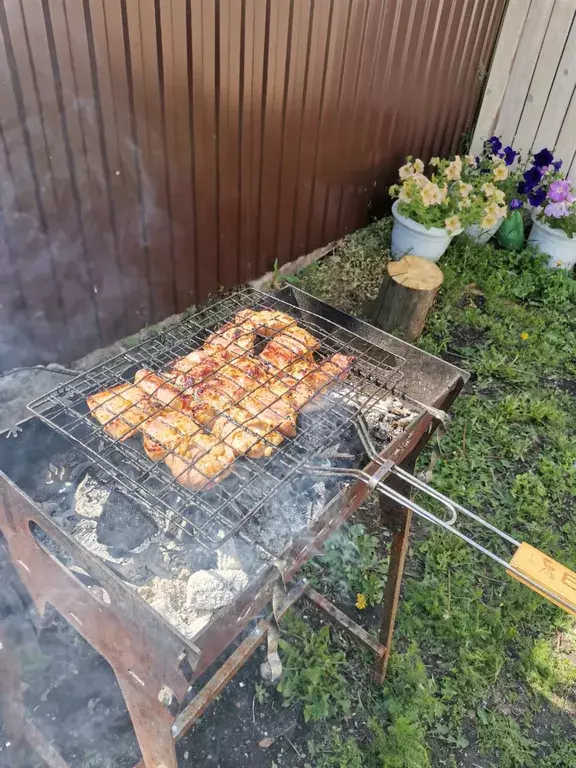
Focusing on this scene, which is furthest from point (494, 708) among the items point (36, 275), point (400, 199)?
point (400, 199)

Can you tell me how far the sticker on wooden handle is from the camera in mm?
1498

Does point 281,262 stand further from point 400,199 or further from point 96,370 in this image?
point 96,370

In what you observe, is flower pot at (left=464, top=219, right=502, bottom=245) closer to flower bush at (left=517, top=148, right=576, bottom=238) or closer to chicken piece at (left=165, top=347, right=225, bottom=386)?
flower bush at (left=517, top=148, right=576, bottom=238)

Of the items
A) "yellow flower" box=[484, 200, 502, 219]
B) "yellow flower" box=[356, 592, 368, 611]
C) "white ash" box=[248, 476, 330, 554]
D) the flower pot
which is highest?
"white ash" box=[248, 476, 330, 554]

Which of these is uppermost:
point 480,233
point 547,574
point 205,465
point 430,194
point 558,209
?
point 547,574

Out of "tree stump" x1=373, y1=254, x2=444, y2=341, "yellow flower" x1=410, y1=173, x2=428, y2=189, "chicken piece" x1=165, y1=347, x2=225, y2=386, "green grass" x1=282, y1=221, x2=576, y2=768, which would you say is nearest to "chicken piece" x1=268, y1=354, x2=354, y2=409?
"chicken piece" x1=165, y1=347, x2=225, y2=386

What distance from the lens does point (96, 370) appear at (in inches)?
90.7

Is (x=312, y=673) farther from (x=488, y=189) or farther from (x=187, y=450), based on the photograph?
(x=488, y=189)

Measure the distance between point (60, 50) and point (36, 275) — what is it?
45.0 inches

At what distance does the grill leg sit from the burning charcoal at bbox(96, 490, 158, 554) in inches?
38.9

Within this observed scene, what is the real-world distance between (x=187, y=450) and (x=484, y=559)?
7.65ft

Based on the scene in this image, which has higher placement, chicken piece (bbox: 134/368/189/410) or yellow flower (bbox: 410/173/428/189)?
chicken piece (bbox: 134/368/189/410)

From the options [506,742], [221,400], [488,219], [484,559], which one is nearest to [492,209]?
[488,219]

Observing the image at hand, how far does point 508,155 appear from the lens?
6.07m
